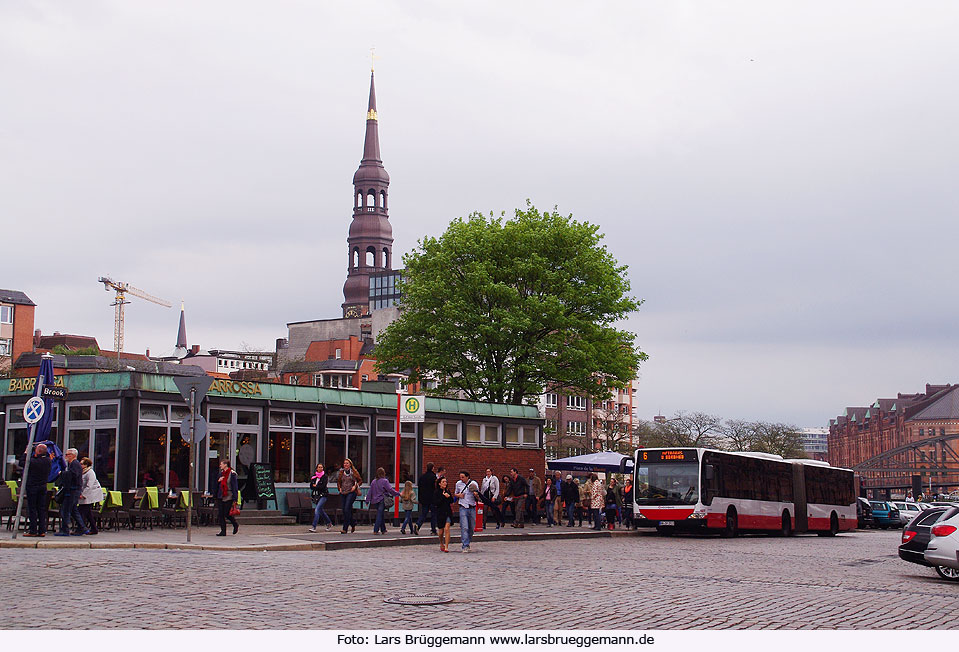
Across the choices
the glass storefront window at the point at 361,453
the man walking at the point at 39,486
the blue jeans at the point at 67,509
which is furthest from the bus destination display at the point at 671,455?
the man walking at the point at 39,486

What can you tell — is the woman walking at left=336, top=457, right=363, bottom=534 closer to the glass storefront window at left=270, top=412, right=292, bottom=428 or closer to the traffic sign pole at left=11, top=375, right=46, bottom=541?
the glass storefront window at left=270, top=412, right=292, bottom=428

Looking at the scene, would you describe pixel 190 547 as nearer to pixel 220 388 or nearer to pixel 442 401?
pixel 220 388

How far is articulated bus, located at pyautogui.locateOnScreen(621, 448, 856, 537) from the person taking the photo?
31859 millimetres

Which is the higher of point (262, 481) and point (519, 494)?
point (262, 481)

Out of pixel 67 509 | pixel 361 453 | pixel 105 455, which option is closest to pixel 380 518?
pixel 67 509

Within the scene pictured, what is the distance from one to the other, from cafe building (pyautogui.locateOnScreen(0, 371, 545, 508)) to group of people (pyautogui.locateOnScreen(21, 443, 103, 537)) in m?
3.56

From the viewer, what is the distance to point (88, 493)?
22250mm

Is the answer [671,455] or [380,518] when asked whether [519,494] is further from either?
[380,518]

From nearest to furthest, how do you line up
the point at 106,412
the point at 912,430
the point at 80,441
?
the point at 106,412, the point at 80,441, the point at 912,430

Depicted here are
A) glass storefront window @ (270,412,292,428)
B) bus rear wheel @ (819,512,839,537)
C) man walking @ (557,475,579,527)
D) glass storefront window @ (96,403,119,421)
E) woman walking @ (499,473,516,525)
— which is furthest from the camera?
bus rear wheel @ (819,512,839,537)

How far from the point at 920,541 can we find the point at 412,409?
11.8 m

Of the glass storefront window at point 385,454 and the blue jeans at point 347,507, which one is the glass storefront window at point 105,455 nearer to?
the blue jeans at point 347,507

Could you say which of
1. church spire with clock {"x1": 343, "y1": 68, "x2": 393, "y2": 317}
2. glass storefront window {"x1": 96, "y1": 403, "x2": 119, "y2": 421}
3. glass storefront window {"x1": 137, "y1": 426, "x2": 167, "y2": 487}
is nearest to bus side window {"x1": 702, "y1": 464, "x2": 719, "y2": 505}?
glass storefront window {"x1": 137, "y1": 426, "x2": 167, "y2": 487}
